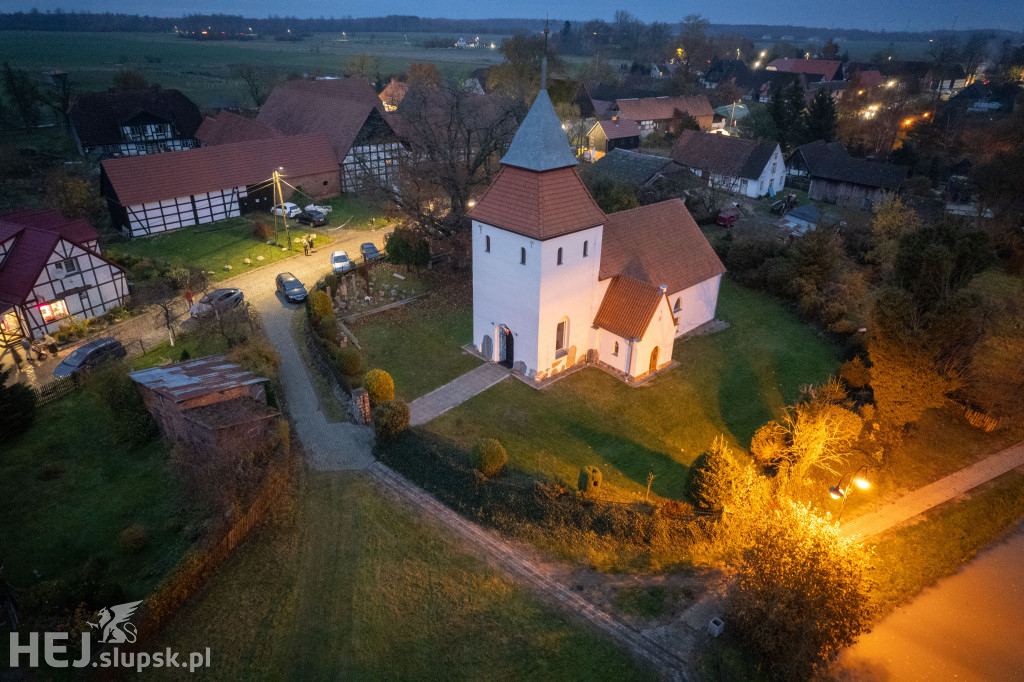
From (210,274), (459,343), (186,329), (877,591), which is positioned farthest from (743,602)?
(210,274)

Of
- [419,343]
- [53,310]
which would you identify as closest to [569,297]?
[419,343]

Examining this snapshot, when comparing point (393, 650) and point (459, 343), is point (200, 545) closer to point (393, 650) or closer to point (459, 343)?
point (393, 650)

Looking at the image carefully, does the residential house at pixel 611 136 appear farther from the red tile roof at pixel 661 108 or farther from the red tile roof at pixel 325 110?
the red tile roof at pixel 325 110

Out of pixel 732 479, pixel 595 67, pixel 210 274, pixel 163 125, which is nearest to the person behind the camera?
pixel 732 479

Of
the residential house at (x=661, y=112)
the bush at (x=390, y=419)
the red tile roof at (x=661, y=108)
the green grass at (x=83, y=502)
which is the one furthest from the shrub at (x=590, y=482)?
the red tile roof at (x=661, y=108)

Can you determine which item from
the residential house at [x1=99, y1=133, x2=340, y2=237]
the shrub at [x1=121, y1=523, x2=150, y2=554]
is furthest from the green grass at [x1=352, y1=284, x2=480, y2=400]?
the residential house at [x1=99, y1=133, x2=340, y2=237]

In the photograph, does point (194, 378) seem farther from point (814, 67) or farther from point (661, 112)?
point (814, 67)
